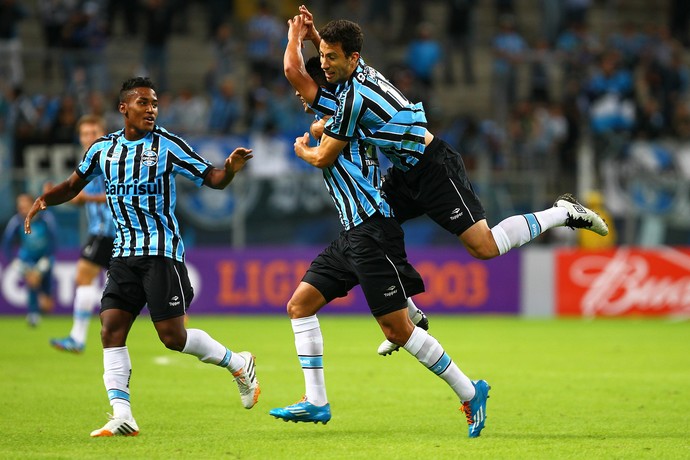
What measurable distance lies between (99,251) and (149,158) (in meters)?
5.47

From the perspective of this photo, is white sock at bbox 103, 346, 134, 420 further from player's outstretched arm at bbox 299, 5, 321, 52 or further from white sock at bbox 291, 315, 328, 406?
player's outstretched arm at bbox 299, 5, 321, 52

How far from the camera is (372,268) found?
7.49 metres

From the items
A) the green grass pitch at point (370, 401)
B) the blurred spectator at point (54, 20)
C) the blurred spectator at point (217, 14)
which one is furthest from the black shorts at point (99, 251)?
the blurred spectator at point (217, 14)

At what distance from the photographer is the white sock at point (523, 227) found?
312 inches

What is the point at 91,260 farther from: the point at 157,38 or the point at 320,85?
the point at 157,38

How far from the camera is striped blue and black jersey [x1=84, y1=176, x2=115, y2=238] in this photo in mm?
12828

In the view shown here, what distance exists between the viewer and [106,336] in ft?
25.0

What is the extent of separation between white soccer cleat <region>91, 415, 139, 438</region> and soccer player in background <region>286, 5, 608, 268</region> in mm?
2124

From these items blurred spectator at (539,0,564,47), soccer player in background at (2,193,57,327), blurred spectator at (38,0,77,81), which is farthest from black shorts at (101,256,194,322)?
blurred spectator at (539,0,564,47)

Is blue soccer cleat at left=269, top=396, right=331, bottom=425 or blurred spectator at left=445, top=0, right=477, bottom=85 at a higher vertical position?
blurred spectator at left=445, top=0, right=477, bottom=85

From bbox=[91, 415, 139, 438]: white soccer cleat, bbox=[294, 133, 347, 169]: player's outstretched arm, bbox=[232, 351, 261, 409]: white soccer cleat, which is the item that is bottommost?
bbox=[91, 415, 139, 438]: white soccer cleat

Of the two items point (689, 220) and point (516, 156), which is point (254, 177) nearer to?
point (516, 156)

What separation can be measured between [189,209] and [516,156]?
5766mm

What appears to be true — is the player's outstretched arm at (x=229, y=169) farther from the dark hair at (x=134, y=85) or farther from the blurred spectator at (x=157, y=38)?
the blurred spectator at (x=157, y=38)
